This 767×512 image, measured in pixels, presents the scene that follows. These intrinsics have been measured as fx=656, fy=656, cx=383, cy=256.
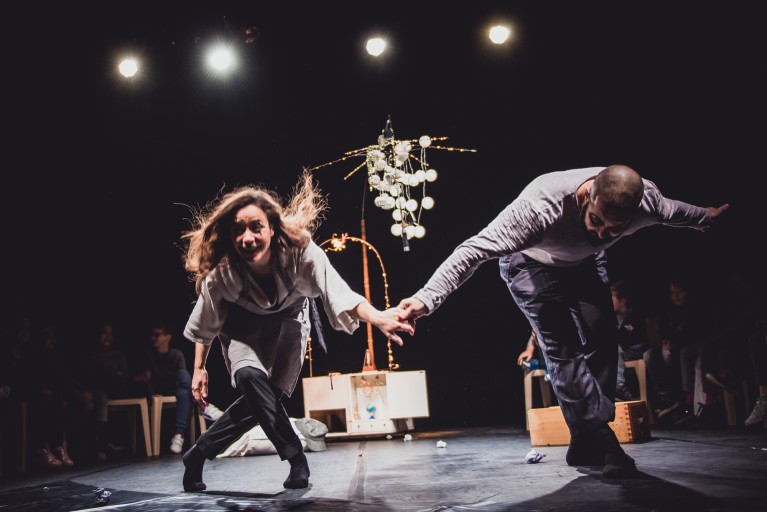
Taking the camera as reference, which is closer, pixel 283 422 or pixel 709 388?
pixel 283 422

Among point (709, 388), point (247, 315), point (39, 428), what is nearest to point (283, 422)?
point (247, 315)

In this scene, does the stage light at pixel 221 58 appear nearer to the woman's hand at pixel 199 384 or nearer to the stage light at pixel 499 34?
the stage light at pixel 499 34

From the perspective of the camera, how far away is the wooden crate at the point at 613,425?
3.46 metres

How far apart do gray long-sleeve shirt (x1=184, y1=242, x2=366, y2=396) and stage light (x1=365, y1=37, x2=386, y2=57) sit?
380cm

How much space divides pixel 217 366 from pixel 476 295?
291cm

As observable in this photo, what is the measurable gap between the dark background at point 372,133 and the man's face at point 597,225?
123 inches

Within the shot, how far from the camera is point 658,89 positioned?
18.4 ft

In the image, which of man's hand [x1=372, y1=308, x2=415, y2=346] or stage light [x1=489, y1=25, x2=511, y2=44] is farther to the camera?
stage light [x1=489, y1=25, x2=511, y2=44]

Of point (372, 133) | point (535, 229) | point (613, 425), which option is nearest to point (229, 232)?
point (535, 229)

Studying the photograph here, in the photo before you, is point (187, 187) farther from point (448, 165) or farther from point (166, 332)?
point (448, 165)

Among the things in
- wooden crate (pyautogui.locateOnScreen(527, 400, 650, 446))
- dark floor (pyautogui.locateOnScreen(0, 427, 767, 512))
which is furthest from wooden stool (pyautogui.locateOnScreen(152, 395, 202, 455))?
wooden crate (pyautogui.locateOnScreen(527, 400, 650, 446))

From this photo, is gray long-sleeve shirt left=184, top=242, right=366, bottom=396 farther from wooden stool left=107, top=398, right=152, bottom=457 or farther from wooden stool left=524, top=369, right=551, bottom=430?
wooden stool left=107, top=398, right=152, bottom=457

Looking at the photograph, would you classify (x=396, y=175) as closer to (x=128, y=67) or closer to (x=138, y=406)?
(x=128, y=67)

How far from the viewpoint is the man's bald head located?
204 centimetres
